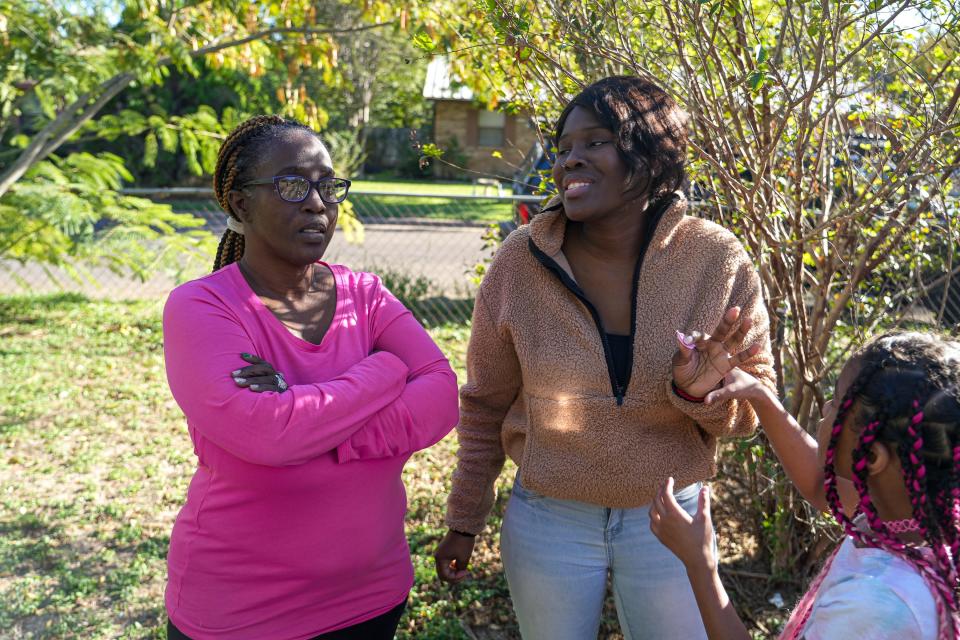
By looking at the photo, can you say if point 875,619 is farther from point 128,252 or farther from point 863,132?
point 128,252

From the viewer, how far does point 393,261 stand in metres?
9.84

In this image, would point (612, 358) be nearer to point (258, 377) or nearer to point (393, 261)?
point (258, 377)

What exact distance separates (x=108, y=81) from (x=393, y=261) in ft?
11.9

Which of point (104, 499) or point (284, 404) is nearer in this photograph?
point (284, 404)

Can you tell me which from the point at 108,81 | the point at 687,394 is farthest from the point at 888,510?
the point at 108,81

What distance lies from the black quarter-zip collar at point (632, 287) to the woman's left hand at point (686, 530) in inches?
18.9

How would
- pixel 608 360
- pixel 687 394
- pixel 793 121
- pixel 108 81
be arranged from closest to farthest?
pixel 687 394
pixel 608 360
pixel 793 121
pixel 108 81

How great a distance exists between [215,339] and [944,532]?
153cm

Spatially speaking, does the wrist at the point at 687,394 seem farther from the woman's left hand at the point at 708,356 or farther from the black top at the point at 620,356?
the black top at the point at 620,356

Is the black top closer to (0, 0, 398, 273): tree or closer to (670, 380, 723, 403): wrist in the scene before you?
(670, 380, 723, 403): wrist

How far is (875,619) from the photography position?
1.42m

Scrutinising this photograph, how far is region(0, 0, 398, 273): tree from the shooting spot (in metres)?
6.63

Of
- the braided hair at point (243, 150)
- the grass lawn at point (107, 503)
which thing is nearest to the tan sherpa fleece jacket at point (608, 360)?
the braided hair at point (243, 150)

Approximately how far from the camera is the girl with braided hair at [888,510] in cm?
144
